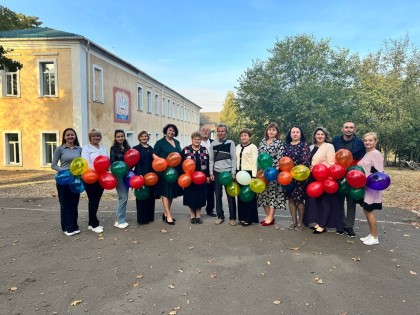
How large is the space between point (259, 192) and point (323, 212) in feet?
3.65

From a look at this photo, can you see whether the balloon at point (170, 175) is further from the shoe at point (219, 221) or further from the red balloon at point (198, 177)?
the shoe at point (219, 221)

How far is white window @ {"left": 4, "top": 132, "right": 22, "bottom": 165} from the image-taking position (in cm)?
1681

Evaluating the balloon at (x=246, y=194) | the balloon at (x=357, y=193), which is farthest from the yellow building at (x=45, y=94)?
the balloon at (x=357, y=193)

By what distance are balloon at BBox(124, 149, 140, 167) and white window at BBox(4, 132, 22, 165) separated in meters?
13.9

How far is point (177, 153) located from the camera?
5816 mm

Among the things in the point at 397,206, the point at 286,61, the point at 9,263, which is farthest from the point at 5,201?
the point at 286,61

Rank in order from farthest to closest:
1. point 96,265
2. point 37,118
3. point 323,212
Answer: point 37,118
point 323,212
point 96,265

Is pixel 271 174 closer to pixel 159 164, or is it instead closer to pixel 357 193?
pixel 357 193

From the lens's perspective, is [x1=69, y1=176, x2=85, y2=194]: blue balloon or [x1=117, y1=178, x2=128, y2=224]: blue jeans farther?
[x1=117, y1=178, x2=128, y2=224]: blue jeans

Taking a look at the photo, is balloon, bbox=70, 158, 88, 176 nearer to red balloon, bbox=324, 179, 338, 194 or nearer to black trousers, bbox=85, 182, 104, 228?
black trousers, bbox=85, 182, 104, 228

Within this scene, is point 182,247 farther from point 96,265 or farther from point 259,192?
point 259,192

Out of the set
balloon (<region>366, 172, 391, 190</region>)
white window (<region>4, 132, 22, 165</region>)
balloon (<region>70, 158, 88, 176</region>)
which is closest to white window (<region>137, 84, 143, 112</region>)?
white window (<region>4, 132, 22, 165</region>)

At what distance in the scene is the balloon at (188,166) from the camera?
572 cm

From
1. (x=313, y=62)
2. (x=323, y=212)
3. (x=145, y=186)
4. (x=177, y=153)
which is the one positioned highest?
(x=313, y=62)
